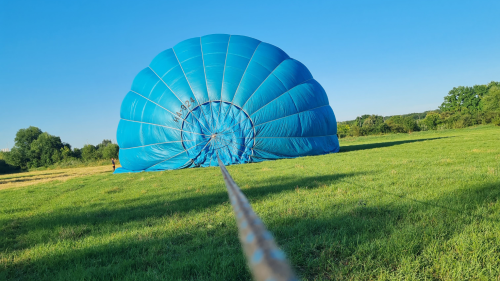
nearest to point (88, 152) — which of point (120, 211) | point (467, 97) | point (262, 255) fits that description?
point (120, 211)

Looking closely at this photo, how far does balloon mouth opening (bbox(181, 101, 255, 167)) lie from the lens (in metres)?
11.0

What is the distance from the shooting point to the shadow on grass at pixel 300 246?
86.3 inches

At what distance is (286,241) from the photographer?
8.65 ft

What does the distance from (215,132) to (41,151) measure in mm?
50719

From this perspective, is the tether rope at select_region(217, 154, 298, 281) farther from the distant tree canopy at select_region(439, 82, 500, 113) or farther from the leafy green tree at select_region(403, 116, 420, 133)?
the distant tree canopy at select_region(439, 82, 500, 113)

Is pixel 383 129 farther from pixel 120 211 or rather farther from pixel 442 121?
pixel 120 211

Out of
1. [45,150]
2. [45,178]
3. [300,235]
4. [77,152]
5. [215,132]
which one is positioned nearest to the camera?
[300,235]

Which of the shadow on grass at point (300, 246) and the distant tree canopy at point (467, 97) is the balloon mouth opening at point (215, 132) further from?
the distant tree canopy at point (467, 97)

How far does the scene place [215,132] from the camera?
11055mm

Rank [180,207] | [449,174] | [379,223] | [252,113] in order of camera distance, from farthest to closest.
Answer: [252,113], [449,174], [180,207], [379,223]

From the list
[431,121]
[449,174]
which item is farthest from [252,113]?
[431,121]

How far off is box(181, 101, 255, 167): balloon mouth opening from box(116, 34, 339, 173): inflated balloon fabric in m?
0.04

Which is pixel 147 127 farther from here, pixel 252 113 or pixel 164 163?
pixel 252 113

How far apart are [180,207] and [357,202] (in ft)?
8.21
